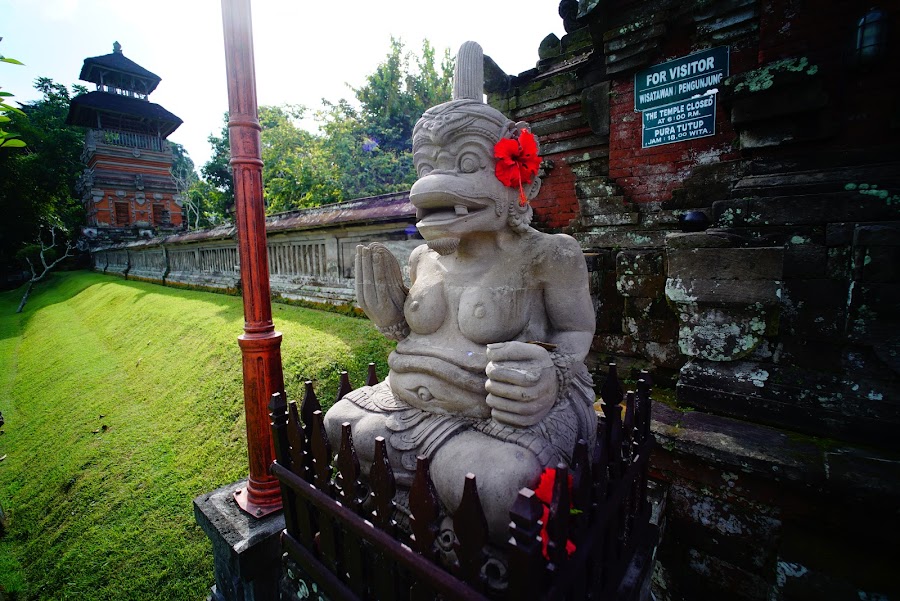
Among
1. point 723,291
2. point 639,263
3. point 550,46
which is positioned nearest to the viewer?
point 723,291

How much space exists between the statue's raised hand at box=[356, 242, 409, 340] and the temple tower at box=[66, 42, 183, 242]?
947 inches

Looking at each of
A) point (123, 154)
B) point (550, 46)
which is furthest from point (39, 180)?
point (550, 46)

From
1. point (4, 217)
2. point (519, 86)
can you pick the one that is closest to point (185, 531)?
point (519, 86)

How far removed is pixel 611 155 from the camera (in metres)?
4.29

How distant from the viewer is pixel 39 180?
795 inches

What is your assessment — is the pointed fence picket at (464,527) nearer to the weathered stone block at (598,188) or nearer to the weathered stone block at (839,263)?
the weathered stone block at (839,263)

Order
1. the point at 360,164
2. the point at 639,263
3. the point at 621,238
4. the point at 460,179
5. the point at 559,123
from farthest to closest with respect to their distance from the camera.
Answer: the point at 360,164 < the point at 559,123 < the point at 621,238 < the point at 639,263 < the point at 460,179

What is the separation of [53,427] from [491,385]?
599 centimetres

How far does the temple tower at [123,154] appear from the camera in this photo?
21.1m

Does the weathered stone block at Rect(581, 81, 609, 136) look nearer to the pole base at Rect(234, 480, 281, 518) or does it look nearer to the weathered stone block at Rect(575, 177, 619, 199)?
the weathered stone block at Rect(575, 177, 619, 199)

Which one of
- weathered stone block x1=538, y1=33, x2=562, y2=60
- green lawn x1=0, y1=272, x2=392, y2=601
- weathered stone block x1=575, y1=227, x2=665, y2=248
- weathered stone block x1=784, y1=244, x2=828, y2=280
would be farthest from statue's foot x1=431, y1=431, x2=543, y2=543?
weathered stone block x1=538, y1=33, x2=562, y2=60

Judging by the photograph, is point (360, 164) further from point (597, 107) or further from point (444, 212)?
point (444, 212)

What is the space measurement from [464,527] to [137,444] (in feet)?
14.1

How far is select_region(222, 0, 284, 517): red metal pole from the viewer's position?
1931mm
